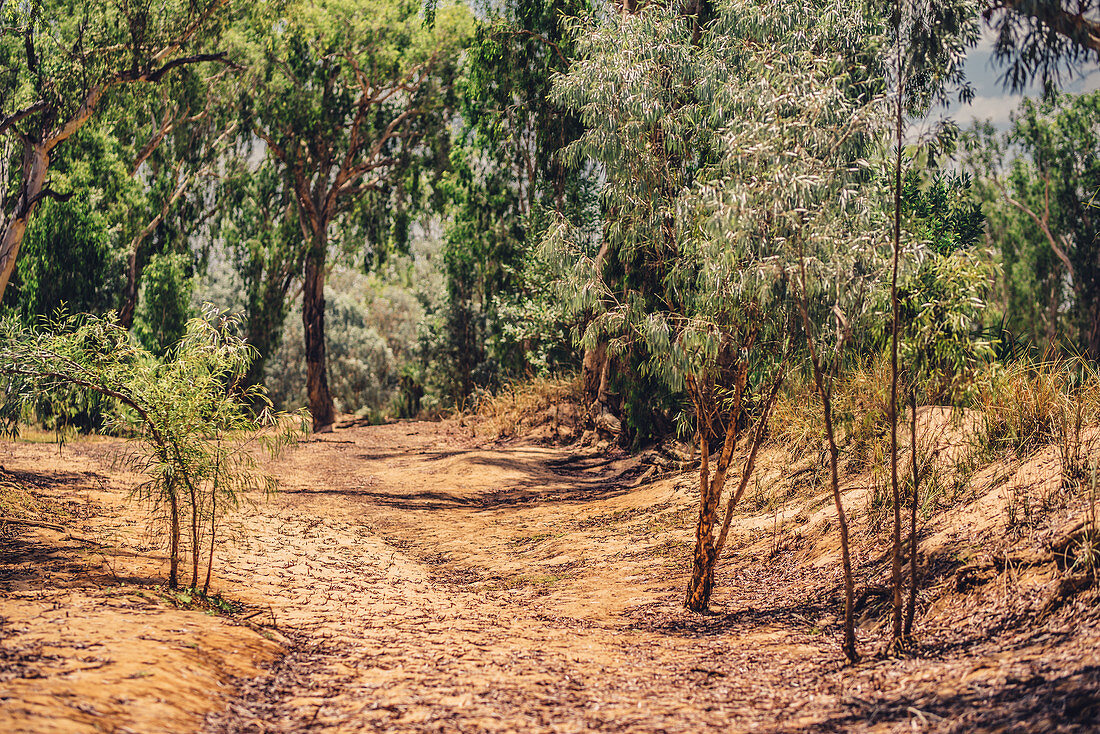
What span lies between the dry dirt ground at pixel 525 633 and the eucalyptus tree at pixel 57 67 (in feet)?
15.5

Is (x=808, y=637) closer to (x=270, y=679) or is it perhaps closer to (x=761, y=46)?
(x=270, y=679)

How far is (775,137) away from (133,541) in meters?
6.59

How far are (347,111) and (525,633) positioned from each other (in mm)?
19098

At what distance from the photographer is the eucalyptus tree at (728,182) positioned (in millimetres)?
4836

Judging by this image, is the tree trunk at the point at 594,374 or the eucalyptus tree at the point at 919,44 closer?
the eucalyptus tree at the point at 919,44

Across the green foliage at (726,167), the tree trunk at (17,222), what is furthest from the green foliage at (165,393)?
the tree trunk at (17,222)

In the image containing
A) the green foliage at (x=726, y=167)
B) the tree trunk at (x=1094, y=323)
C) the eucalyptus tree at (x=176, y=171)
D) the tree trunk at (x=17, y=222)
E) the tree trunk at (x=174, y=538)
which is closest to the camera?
the green foliage at (x=726, y=167)

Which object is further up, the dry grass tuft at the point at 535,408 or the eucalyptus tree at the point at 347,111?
the eucalyptus tree at the point at 347,111

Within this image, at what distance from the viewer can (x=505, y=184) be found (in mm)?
18828

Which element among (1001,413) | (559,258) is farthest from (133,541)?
(1001,413)

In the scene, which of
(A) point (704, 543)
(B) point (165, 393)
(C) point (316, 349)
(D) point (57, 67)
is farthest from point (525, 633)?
(C) point (316, 349)

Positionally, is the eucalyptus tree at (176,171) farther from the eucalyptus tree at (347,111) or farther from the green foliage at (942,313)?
the green foliage at (942,313)

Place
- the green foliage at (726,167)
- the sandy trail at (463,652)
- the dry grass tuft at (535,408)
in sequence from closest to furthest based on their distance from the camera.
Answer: the sandy trail at (463,652)
the green foliage at (726,167)
the dry grass tuft at (535,408)

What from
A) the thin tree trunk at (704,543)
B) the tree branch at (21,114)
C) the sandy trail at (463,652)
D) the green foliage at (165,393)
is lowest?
the sandy trail at (463,652)
